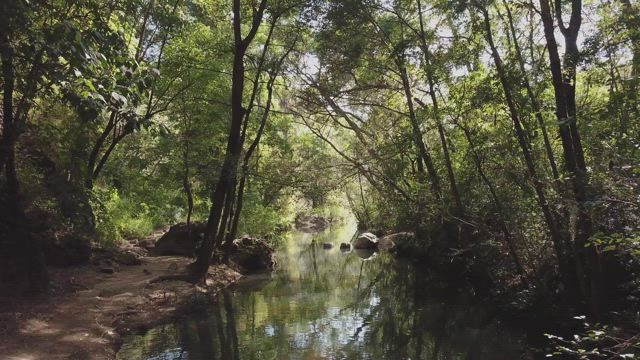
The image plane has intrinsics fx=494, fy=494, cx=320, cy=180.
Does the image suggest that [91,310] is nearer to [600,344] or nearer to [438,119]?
[438,119]

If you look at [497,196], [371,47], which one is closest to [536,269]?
[497,196]

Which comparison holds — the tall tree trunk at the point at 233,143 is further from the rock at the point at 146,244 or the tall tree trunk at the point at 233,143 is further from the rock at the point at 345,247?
the rock at the point at 345,247

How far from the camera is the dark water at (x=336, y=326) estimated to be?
10055mm

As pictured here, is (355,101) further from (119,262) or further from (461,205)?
(119,262)

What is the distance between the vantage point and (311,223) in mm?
52188

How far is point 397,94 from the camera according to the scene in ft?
70.2

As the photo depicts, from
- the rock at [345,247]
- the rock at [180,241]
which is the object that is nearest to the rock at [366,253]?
the rock at [345,247]

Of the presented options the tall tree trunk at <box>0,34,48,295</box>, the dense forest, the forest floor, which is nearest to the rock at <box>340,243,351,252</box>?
the dense forest

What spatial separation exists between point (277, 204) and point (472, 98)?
21.1 metres

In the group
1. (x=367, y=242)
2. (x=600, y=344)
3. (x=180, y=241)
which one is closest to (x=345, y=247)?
(x=367, y=242)

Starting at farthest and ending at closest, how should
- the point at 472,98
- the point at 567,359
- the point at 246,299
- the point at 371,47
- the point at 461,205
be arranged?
1. the point at 371,47
2. the point at 246,299
3. the point at 461,205
4. the point at 472,98
5. the point at 567,359

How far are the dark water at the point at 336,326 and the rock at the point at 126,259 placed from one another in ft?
11.5

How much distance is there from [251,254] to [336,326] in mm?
9127

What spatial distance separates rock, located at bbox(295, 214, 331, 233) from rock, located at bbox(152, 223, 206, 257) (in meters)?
28.4
